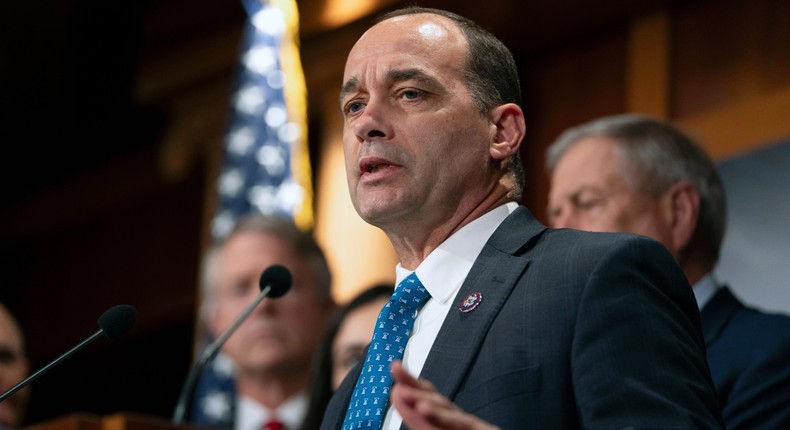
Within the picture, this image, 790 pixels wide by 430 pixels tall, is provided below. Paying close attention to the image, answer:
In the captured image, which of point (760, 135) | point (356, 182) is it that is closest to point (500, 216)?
point (356, 182)

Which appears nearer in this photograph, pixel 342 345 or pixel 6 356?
pixel 6 356

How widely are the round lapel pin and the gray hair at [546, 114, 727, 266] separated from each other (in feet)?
4.72

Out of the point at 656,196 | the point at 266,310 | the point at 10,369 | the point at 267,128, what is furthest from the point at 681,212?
the point at 267,128

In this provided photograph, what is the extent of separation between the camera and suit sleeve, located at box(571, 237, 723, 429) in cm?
166

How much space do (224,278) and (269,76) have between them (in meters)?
2.07

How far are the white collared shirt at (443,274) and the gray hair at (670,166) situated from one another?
3.96 feet

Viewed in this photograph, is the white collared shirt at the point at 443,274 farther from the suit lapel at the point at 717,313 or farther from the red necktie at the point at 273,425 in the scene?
the red necktie at the point at 273,425

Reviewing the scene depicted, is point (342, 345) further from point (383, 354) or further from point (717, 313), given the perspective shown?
point (383, 354)

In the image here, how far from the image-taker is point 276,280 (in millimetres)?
2824

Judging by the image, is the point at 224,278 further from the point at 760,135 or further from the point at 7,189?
the point at 7,189

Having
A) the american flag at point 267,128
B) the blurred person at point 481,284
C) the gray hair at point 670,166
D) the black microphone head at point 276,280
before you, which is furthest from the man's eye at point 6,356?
the american flag at point 267,128

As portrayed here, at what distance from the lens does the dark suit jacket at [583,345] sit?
168 centimetres

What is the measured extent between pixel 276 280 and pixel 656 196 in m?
1.05

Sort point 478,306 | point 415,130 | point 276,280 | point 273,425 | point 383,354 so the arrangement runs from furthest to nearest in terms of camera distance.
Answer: point 273,425 < point 276,280 < point 415,130 < point 383,354 < point 478,306
